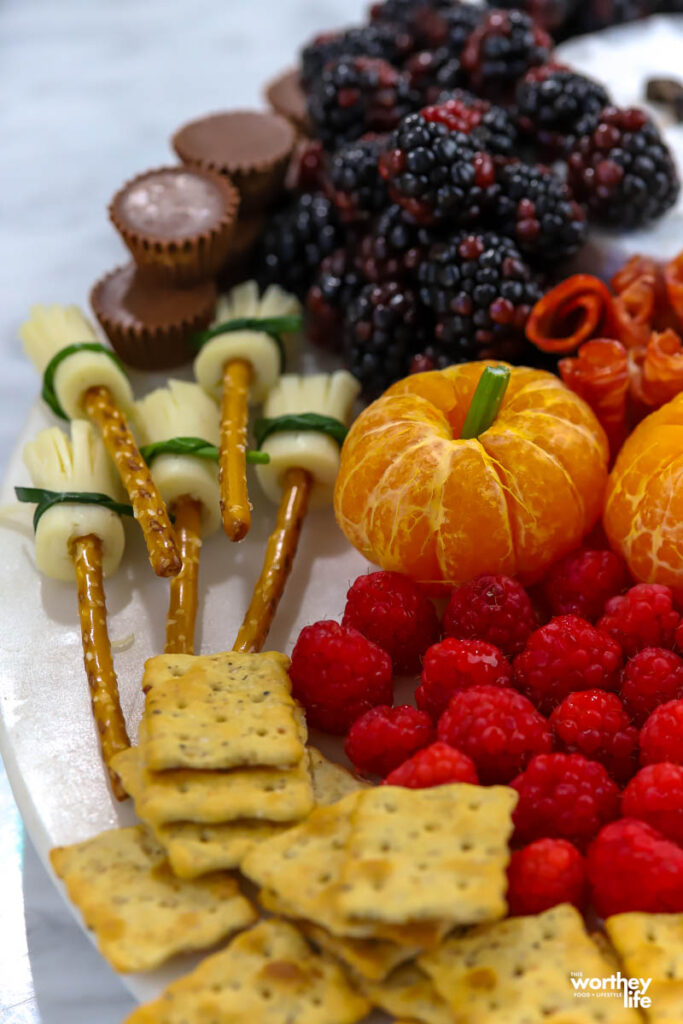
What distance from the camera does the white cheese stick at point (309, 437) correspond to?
148cm

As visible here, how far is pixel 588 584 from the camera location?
4.24 feet

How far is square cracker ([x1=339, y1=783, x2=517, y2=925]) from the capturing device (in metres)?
0.92

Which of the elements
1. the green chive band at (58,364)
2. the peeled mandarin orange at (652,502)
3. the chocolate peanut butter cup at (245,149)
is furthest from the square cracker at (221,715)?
the chocolate peanut butter cup at (245,149)

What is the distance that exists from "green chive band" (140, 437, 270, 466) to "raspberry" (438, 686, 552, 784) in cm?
47

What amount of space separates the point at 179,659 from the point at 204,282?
76 cm

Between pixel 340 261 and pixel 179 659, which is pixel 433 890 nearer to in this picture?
pixel 179 659

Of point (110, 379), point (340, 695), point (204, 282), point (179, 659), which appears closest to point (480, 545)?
point (340, 695)

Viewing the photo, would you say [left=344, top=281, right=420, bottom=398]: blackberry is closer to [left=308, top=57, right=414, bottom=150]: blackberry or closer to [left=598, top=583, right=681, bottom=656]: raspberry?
[left=308, top=57, right=414, bottom=150]: blackberry

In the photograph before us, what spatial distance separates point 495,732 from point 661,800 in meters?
0.17

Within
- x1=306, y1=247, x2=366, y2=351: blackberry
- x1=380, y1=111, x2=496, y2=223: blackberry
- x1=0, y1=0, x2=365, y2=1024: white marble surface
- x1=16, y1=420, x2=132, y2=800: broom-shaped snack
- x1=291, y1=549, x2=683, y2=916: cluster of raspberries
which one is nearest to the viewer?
x1=291, y1=549, x2=683, y2=916: cluster of raspberries

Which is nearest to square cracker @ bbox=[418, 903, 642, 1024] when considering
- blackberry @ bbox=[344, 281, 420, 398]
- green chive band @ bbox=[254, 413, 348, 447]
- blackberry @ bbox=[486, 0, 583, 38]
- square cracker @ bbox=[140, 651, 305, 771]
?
square cracker @ bbox=[140, 651, 305, 771]

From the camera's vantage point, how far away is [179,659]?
3.94 feet

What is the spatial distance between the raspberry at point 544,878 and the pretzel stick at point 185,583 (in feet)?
1.53

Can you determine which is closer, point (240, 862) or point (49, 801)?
point (240, 862)
